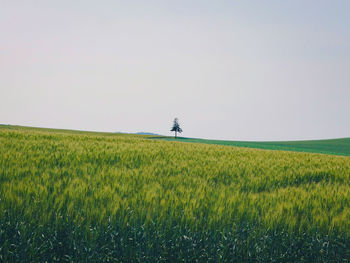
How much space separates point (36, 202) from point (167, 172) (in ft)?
9.38

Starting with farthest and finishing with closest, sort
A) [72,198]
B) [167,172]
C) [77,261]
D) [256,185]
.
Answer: [167,172], [256,185], [72,198], [77,261]

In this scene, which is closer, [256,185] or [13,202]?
[13,202]

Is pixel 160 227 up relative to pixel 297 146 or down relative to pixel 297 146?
up

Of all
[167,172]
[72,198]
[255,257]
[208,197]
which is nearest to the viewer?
[255,257]

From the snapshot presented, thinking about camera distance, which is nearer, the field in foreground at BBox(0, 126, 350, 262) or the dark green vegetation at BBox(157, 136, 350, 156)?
the field in foreground at BBox(0, 126, 350, 262)

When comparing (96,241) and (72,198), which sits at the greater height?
(72,198)

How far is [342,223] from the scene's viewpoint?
10.5ft

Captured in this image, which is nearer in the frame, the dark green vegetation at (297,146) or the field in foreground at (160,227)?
the field in foreground at (160,227)

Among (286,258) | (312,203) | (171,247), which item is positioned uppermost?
(312,203)

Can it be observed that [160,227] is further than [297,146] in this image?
No

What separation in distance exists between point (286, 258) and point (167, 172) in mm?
3007

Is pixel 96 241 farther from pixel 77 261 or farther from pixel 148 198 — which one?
pixel 148 198

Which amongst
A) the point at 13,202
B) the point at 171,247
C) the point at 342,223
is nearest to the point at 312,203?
the point at 342,223

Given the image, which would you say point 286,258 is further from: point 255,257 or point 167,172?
point 167,172
